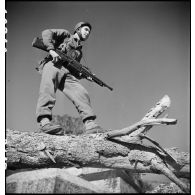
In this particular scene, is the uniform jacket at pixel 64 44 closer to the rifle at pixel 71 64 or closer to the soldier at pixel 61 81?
the soldier at pixel 61 81

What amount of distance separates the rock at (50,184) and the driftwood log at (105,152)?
0.37 meters

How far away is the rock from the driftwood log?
1.20ft

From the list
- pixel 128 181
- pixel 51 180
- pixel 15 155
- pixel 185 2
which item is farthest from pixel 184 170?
pixel 128 181

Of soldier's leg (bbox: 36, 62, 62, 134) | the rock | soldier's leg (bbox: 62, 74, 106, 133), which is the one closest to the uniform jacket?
soldier's leg (bbox: 36, 62, 62, 134)

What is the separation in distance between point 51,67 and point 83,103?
0.74 m

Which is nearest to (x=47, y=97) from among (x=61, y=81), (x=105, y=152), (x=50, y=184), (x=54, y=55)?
(x=61, y=81)

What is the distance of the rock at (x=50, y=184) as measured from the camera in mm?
2901

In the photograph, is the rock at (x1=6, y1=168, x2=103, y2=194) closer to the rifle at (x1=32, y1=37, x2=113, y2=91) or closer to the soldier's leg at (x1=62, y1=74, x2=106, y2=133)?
the soldier's leg at (x1=62, y1=74, x2=106, y2=133)

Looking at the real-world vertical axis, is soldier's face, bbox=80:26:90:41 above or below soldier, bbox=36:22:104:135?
above

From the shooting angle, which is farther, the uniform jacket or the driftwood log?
the uniform jacket

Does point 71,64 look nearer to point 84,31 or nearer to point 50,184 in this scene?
point 84,31

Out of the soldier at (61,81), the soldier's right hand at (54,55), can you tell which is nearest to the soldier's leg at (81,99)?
the soldier at (61,81)

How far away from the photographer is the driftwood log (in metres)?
3.44

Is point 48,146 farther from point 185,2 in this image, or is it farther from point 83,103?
point 185,2
